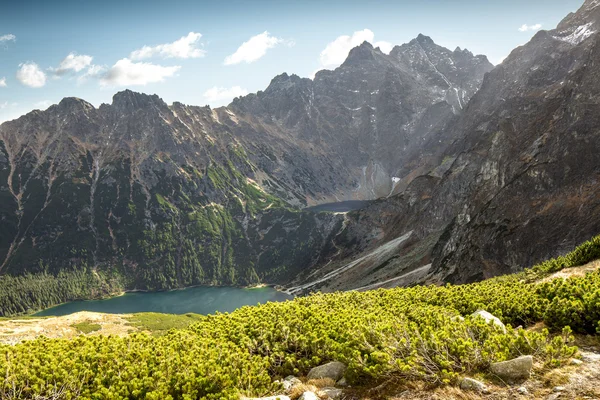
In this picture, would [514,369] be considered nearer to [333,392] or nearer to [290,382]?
[333,392]

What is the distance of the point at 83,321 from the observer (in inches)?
2842

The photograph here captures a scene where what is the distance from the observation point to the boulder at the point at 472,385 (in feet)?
46.2

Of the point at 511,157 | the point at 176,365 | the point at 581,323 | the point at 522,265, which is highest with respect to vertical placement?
the point at 511,157

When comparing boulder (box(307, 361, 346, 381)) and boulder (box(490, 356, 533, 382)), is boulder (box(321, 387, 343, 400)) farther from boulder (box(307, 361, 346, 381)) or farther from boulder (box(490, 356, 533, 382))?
boulder (box(490, 356, 533, 382))

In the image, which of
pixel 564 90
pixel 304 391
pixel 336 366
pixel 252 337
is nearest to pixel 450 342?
pixel 336 366

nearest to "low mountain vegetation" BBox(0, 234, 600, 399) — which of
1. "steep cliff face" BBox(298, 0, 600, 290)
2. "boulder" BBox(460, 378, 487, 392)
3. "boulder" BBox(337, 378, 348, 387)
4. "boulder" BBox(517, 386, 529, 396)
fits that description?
"boulder" BBox(460, 378, 487, 392)

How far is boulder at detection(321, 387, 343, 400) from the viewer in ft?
53.0

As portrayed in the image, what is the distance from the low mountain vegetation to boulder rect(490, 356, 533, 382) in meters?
0.37

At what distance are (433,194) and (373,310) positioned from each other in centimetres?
16602

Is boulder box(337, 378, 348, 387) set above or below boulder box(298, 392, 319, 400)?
below

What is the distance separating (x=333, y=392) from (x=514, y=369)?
7.34 m

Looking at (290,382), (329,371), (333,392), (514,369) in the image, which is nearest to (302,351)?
(329,371)

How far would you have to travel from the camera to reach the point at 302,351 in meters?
21.3

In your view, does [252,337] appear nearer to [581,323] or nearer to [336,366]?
[336,366]
